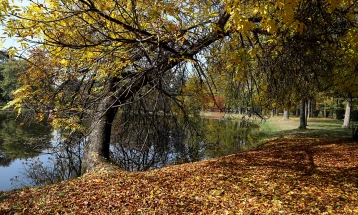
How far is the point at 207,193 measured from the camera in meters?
4.54

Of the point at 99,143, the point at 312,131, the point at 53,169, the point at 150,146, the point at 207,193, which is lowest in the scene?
the point at 53,169

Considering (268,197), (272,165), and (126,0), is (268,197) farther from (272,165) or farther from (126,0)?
(126,0)

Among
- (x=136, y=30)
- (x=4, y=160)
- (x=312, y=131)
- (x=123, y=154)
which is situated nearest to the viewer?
(x=136, y=30)

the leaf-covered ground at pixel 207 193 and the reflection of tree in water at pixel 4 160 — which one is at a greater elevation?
the leaf-covered ground at pixel 207 193

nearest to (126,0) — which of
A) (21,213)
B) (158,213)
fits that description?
(158,213)

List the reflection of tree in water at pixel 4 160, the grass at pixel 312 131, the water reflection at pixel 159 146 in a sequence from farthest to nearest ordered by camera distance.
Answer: the grass at pixel 312 131, the reflection of tree in water at pixel 4 160, the water reflection at pixel 159 146

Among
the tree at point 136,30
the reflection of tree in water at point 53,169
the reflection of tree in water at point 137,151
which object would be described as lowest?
the reflection of tree in water at point 53,169

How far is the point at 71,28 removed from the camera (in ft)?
13.5

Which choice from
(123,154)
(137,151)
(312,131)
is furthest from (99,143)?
(312,131)

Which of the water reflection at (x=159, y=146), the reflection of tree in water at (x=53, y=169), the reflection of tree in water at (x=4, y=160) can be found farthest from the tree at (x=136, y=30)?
the reflection of tree in water at (x=4, y=160)

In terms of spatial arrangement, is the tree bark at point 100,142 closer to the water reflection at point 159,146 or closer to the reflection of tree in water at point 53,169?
the water reflection at point 159,146

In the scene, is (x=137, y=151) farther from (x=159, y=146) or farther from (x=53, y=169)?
(x=53, y=169)

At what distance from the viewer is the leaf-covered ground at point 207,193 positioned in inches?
156

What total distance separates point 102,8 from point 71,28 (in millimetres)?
620
